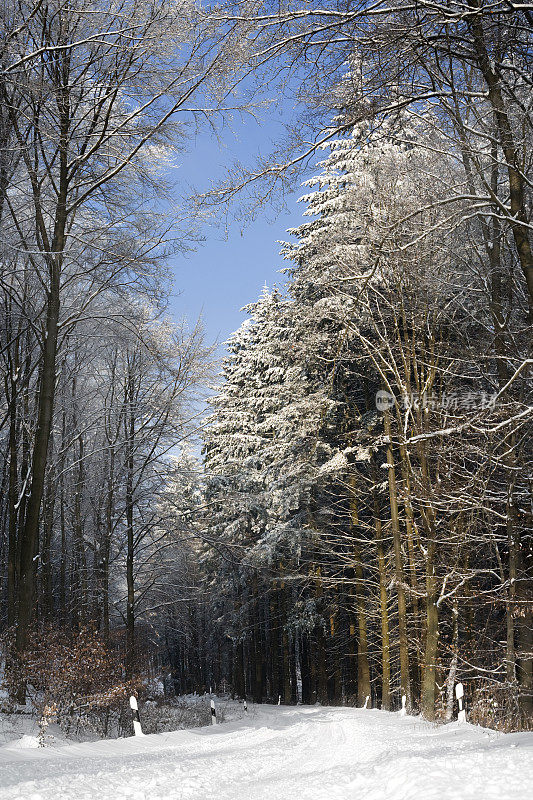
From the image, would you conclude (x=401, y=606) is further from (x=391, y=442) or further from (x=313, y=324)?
(x=313, y=324)

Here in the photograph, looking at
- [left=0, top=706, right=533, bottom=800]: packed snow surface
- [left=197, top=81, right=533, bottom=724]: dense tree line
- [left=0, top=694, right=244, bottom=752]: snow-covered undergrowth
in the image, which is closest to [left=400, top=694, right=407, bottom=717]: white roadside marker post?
[left=197, top=81, right=533, bottom=724]: dense tree line

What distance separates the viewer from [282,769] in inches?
293

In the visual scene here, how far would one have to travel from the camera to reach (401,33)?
6129 mm

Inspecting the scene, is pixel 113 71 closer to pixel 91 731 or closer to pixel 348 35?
pixel 348 35

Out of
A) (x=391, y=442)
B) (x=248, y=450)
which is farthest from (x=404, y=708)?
(x=248, y=450)

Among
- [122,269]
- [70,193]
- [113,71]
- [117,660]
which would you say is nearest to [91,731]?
[117,660]

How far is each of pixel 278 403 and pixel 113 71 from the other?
15261mm

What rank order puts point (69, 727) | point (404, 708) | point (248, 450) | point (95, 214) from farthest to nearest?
point (248, 450), point (404, 708), point (95, 214), point (69, 727)

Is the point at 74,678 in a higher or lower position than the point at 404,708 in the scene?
higher

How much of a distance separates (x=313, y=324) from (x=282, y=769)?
1482cm

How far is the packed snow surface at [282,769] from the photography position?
4406 mm

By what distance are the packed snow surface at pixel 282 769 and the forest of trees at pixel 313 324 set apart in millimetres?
3178

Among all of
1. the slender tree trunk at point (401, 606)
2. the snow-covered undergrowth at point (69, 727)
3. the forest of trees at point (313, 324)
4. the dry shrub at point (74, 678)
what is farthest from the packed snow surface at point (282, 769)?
the slender tree trunk at point (401, 606)

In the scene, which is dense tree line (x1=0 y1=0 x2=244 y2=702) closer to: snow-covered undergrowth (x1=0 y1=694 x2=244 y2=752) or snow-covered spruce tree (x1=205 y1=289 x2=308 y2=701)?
snow-covered undergrowth (x1=0 y1=694 x2=244 y2=752)
